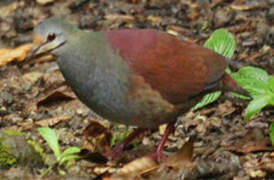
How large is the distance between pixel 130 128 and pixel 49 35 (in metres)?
1.36

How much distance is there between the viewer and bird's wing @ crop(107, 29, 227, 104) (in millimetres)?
3736

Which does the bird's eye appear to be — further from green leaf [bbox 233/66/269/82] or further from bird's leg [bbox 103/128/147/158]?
green leaf [bbox 233/66/269/82]

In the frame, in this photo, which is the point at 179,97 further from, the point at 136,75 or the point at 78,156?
the point at 78,156

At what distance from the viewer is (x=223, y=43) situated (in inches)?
187

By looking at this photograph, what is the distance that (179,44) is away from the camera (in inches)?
155

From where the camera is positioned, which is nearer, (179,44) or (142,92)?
(142,92)

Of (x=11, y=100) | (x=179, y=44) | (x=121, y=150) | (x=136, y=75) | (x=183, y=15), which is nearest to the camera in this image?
(x=136, y=75)

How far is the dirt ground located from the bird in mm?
345

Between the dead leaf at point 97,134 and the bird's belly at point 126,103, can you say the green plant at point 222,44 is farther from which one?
the bird's belly at point 126,103

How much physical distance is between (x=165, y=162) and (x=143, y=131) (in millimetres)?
493

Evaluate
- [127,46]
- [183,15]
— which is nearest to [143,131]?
[127,46]

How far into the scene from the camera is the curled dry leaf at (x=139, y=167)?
12.4 ft

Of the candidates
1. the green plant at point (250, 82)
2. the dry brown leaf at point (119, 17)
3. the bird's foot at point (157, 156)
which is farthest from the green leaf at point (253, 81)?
the dry brown leaf at point (119, 17)

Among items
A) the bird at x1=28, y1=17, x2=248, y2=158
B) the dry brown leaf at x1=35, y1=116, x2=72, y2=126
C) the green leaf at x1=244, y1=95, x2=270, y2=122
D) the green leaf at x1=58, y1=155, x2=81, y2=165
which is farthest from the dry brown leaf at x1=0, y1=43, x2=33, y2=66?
the green leaf at x1=244, y1=95, x2=270, y2=122
